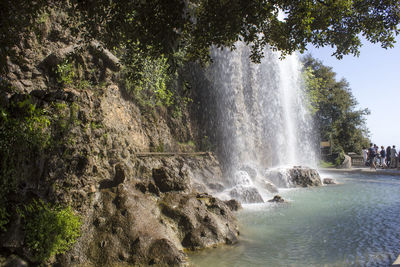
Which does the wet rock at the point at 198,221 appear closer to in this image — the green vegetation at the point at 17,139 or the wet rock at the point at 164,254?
the wet rock at the point at 164,254

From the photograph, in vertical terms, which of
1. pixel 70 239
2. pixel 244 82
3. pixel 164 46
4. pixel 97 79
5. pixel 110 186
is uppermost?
pixel 244 82

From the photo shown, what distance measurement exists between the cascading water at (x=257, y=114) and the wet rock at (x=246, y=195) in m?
0.22

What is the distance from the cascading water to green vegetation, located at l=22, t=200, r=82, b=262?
915 centimetres

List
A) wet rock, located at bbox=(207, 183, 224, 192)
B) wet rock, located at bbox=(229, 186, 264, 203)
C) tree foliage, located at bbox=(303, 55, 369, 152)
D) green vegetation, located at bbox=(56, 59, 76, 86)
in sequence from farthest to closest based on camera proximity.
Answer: tree foliage, located at bbox=(303, 55, 369, 152)
wet rock, located at bbox=(207, 183, 224, 192)
wet rock, located at bbox=(229, 186, 264, 203)
green vegetation, located at bbox=(56, 59, 76, 86)

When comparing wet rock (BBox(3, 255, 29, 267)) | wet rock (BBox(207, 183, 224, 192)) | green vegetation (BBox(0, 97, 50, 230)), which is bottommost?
wet rock (BBox(3, 255, 29, 267))

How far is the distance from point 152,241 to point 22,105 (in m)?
3.80

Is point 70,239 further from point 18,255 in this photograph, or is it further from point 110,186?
point 110,186

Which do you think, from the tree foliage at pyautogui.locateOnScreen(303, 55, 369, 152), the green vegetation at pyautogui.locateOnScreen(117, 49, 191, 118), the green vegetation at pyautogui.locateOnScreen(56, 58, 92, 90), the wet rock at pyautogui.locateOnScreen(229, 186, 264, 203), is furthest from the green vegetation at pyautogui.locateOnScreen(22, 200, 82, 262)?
the tree foliage at pyautogui.locateOnScreen(303, 55, 369, 152)

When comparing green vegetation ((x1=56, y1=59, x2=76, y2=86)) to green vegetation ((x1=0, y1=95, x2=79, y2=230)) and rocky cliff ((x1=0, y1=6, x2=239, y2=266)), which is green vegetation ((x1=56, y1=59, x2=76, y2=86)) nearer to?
rocky cliff ((x1=0, y1=6, x2=239, y2=266))

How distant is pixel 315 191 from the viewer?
1664 centimetres

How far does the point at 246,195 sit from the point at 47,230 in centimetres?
945

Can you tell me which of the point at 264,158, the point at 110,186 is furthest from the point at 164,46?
the point at 264,158

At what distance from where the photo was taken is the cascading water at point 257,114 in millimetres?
22138

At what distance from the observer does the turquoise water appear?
661 centimetres
